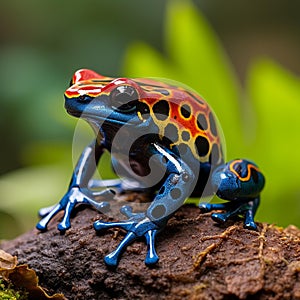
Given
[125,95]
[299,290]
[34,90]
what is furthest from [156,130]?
[34,90]

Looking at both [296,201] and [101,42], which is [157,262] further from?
[101,42]

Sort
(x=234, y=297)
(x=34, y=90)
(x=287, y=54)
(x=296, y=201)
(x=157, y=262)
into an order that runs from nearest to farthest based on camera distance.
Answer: (x=234, y=297)
(x=157, y=262)
(x=296, y=201)
(x=34, y=90)
(x=287, y=54)

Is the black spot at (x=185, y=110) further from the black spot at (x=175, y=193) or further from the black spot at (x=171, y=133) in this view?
the black spot at (x=175, y=193)

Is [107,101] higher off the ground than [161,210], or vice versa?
[107,101]

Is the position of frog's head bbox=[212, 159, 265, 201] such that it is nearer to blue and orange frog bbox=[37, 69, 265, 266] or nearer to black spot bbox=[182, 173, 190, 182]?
blue and orange frog bbox=[37, 69, 265, 266]

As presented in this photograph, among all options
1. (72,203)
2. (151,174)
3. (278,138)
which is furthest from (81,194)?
(278,138)

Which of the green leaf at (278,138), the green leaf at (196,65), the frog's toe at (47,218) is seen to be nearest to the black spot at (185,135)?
the frog's toe at (47,218)

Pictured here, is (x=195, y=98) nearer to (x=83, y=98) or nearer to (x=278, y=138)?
(x=83, y=98)
